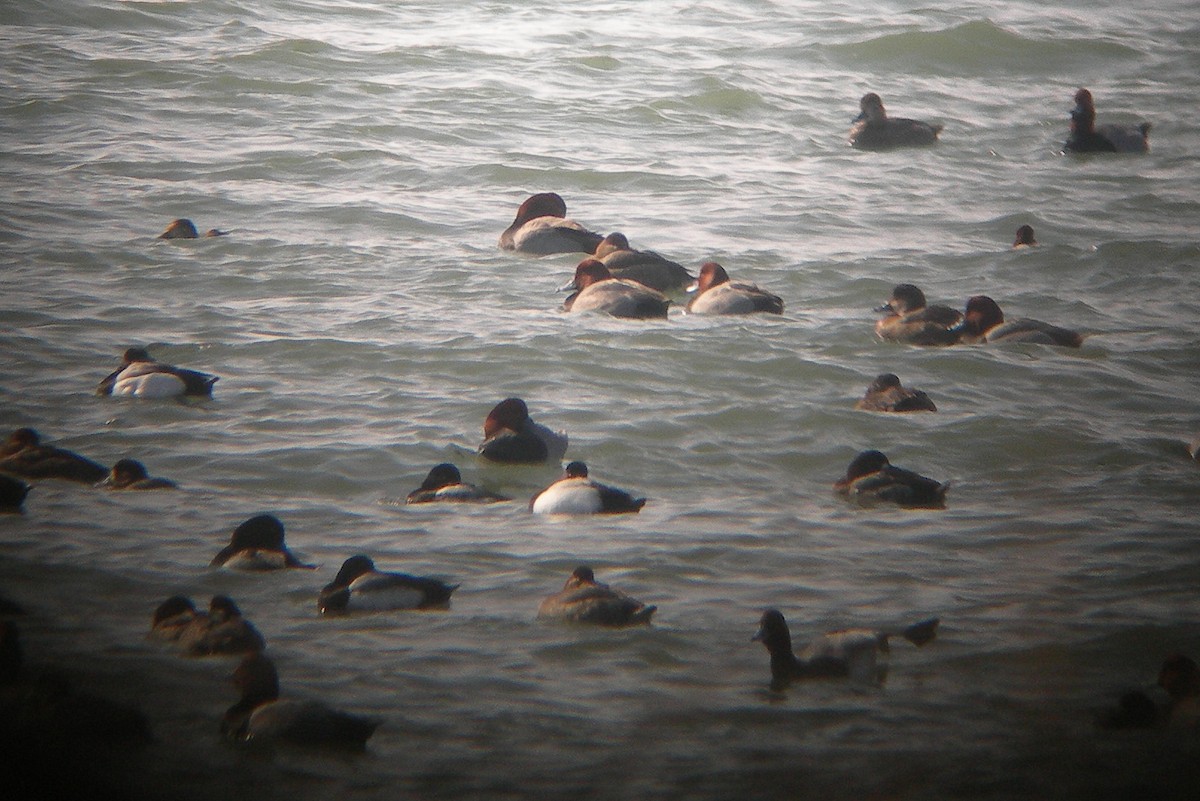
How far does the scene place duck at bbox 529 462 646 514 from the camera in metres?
8.62

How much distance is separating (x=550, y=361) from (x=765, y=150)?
10093mm

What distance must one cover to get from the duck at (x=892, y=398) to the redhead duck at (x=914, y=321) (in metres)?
1.56

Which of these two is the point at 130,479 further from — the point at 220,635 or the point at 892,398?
the point at 892,398

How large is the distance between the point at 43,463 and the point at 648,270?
6602 mm

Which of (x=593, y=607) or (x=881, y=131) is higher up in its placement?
(x=881, y=131)

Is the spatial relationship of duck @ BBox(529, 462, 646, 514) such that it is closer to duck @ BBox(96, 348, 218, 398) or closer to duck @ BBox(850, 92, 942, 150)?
duck @ BBox(96, 348, 218, 398)

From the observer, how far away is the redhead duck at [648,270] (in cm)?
1380

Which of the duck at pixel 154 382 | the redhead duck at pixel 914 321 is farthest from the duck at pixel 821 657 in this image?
the redhead duck at pixel 914 321

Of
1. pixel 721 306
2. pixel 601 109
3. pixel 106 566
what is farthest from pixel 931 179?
pixel 106 566

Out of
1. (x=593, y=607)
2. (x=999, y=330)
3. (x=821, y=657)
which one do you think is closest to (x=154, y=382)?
(x=593, y=607)

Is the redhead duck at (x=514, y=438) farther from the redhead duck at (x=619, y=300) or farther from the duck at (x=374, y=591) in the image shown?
the redhead duck at (x=619, y=300)

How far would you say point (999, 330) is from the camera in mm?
12398

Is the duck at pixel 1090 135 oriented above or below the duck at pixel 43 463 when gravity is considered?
above

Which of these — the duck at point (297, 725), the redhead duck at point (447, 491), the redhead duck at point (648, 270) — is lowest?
the redhead duck at point (447, 491)
